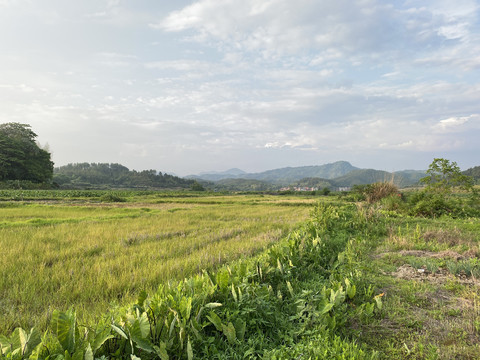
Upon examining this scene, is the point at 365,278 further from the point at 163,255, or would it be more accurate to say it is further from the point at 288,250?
the point at 163,255

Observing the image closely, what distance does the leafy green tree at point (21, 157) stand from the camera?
2283 inches

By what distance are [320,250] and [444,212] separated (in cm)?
1122

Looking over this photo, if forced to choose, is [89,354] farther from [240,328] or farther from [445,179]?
[445,179]

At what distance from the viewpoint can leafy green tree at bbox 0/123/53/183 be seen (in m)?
58.0

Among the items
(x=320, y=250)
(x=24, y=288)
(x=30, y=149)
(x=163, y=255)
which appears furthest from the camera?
(x=30, y=149)

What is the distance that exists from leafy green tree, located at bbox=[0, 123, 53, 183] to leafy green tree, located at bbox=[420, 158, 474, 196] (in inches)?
3064

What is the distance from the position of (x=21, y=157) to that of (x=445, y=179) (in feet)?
270

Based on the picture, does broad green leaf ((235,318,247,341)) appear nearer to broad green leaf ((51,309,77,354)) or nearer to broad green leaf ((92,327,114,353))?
broad green leaf ((92,327,114,353))

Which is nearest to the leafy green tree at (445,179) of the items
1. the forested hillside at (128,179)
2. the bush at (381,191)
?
the bush at (381,191)

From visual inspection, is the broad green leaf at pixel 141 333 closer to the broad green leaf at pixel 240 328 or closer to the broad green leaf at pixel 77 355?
the broad green leaf at pixel 77 355

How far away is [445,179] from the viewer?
1588 centimetres

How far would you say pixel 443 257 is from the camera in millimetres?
5473

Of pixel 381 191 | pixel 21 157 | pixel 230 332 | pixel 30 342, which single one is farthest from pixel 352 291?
pixel 21 157

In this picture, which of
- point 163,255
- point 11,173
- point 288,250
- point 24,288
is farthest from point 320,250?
point 11,173
